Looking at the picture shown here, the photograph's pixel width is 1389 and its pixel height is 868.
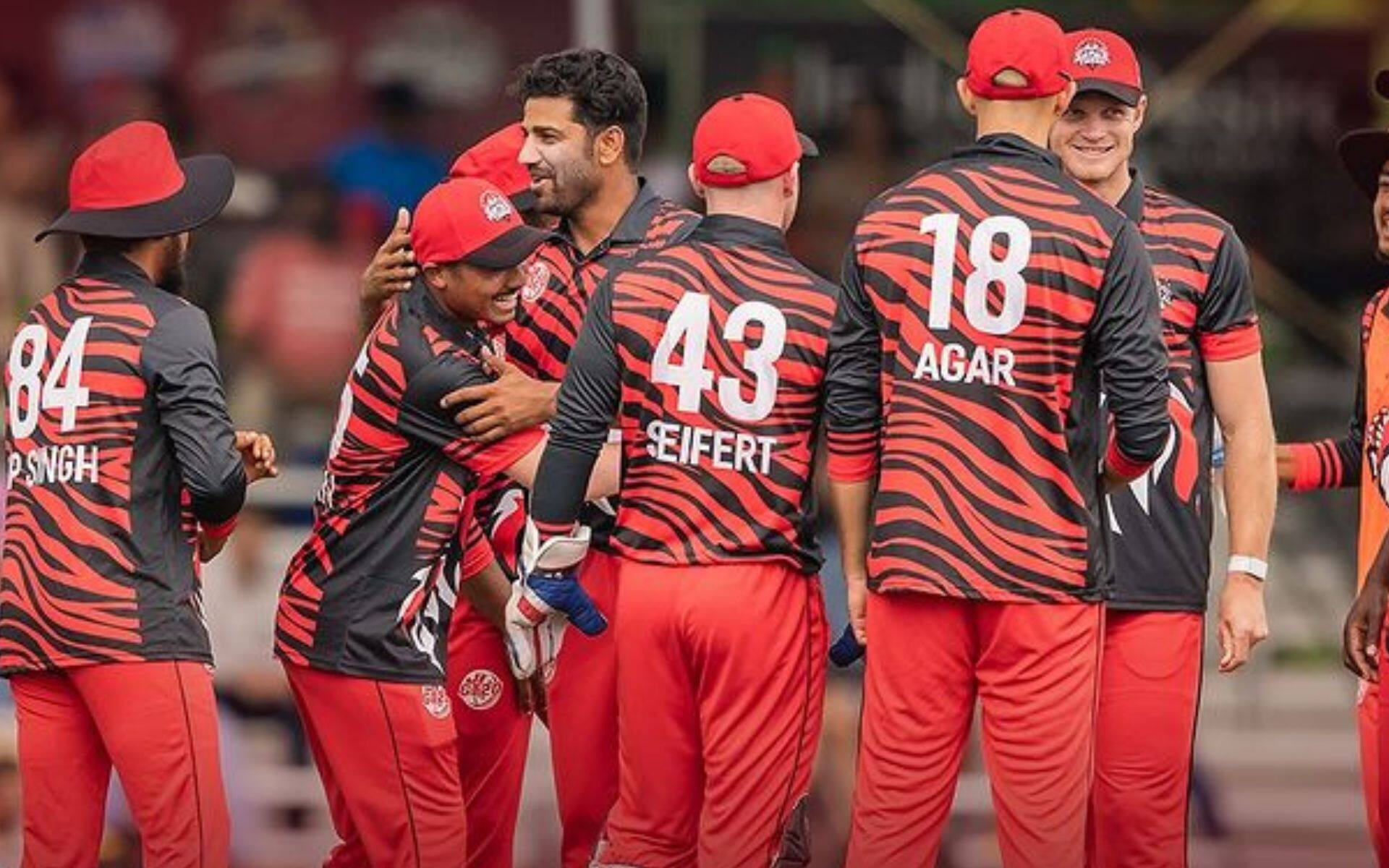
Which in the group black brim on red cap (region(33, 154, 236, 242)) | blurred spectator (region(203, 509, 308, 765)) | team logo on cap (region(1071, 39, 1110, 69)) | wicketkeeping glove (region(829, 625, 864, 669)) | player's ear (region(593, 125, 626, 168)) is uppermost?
team logo on cap (region(1071, 39, 1110, 69))

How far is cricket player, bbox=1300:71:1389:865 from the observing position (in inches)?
304

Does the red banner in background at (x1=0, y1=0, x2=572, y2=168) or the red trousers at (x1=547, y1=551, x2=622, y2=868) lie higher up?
the red banner in background at (x1=0, y1=0, x2=572, y2=168)

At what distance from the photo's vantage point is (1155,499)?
7926 millimetres

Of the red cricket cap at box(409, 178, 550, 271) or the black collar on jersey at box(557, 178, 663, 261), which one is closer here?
the red cricket cap at box(409, 178, 550, 271)

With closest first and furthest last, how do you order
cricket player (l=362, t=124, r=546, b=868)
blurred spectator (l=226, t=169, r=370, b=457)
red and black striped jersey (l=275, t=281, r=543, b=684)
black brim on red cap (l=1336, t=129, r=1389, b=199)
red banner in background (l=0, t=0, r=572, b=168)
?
red and black striped jersey (l=275, t=281, r=543, b=684) → black brim on red cap (l=1336, t=129, r=1389, b=199) → cricket player (l=362, t=124, r=546, b=868) → blurred spectator (l=226, t=169, r=370, b=457) → red banner in background (l=0, t=0, r=572, b=168)

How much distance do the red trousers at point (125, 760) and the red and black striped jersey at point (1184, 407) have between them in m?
2.15

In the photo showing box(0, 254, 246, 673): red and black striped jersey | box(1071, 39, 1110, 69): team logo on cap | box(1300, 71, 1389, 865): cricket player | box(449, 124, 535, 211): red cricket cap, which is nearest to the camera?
box(0, 254, 246, 673): red and black striped jersey

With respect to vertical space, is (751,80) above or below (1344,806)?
above

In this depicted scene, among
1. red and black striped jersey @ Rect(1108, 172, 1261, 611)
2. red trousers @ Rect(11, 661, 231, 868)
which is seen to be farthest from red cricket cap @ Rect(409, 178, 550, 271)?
red and black striped jersey @ Rect(1108, 172, 1261, 611)

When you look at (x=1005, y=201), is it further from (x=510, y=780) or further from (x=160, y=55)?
(x=160, y=55)

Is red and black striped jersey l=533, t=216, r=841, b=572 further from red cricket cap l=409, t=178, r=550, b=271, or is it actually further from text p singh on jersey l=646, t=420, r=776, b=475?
red cricket cap l=409, t=178, r=550, b=271

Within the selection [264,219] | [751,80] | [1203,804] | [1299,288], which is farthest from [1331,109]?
[264,219]

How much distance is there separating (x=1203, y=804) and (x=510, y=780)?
4202 millimetres

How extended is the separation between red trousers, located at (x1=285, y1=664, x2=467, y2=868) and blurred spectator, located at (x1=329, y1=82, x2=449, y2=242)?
5493mm
